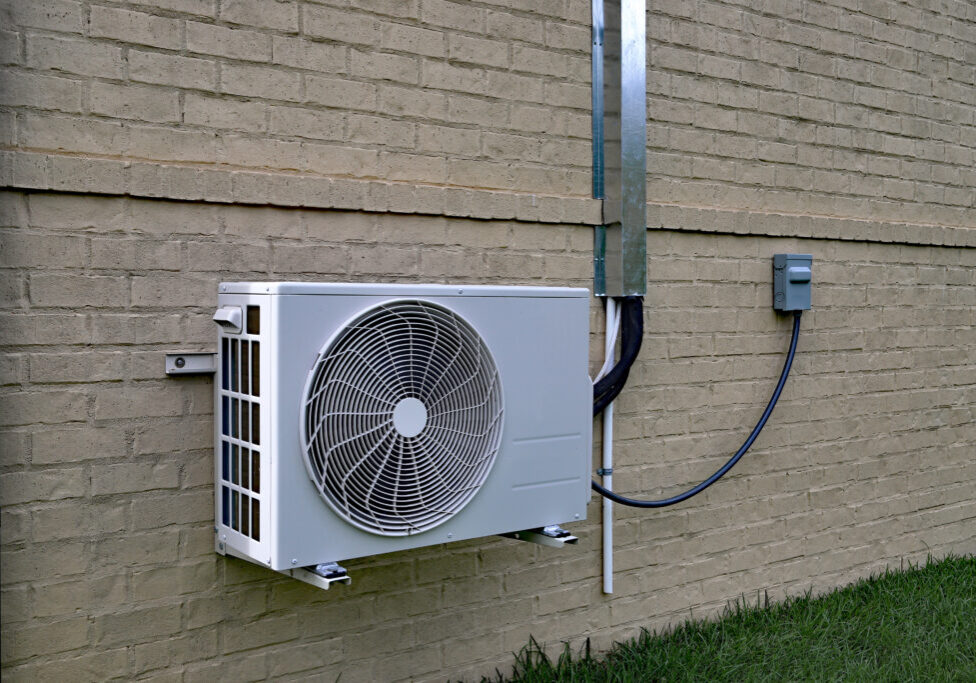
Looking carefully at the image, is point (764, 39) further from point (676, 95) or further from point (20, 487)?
point (20, 487)

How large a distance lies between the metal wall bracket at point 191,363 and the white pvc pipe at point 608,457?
4.49 feet

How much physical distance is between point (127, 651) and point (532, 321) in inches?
52.2

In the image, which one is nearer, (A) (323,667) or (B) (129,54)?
(B) (129,54)

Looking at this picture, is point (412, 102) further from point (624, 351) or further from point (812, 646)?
point (812, 646)

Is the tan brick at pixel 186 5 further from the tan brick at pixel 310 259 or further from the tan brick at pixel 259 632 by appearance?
the tan brick at pixel 259 632

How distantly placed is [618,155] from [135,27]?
1.58 metres

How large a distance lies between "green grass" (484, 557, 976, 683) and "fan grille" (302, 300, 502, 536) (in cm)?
95

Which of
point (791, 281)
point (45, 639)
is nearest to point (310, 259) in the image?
Answer: point (45, 639)

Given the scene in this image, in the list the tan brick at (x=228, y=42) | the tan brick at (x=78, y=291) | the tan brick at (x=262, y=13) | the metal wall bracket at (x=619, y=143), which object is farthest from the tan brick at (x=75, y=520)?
the metal wall bracket at (x=619, y=143)

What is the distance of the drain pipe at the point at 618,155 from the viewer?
3316 mm

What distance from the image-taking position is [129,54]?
96.2 inches

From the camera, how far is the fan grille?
2309mm

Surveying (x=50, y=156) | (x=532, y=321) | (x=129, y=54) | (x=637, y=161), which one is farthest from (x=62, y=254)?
(x=637, y=161)

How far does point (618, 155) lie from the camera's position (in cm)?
333
